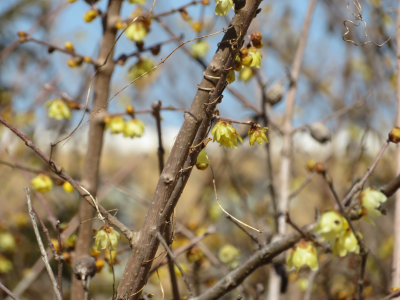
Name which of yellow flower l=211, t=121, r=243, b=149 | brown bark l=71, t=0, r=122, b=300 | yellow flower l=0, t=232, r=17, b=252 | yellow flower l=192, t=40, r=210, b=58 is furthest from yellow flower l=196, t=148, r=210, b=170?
yellow flower l=0, t=232, r=17, b=252

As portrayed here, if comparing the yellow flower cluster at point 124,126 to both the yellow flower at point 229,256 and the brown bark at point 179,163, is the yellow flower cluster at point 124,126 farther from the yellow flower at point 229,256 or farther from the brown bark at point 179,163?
Result: the yellow flower at point 229,256

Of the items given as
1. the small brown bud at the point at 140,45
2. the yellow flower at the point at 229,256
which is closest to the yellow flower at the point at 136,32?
the small brown bud at the point at 140,45

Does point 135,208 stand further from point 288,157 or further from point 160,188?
point 160,188

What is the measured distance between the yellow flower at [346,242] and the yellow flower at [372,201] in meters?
0.07

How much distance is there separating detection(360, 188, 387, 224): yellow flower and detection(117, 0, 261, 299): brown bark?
1.66 feet

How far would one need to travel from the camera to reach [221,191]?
17.4 feet

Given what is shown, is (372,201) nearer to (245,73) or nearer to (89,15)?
(245,73)

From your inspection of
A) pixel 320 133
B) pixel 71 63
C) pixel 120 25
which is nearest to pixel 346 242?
pixel 320 133

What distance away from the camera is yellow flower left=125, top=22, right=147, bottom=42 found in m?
1.64

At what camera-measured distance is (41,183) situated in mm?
1606

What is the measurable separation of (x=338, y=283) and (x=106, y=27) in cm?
333

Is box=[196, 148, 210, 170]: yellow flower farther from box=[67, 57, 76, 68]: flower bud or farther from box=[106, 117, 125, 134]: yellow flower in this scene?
box=[67, 57, 76, 68]: flower bud

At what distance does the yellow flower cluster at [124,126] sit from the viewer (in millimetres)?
1619

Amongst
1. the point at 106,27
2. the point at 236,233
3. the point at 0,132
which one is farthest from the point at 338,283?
the point at 0,132
